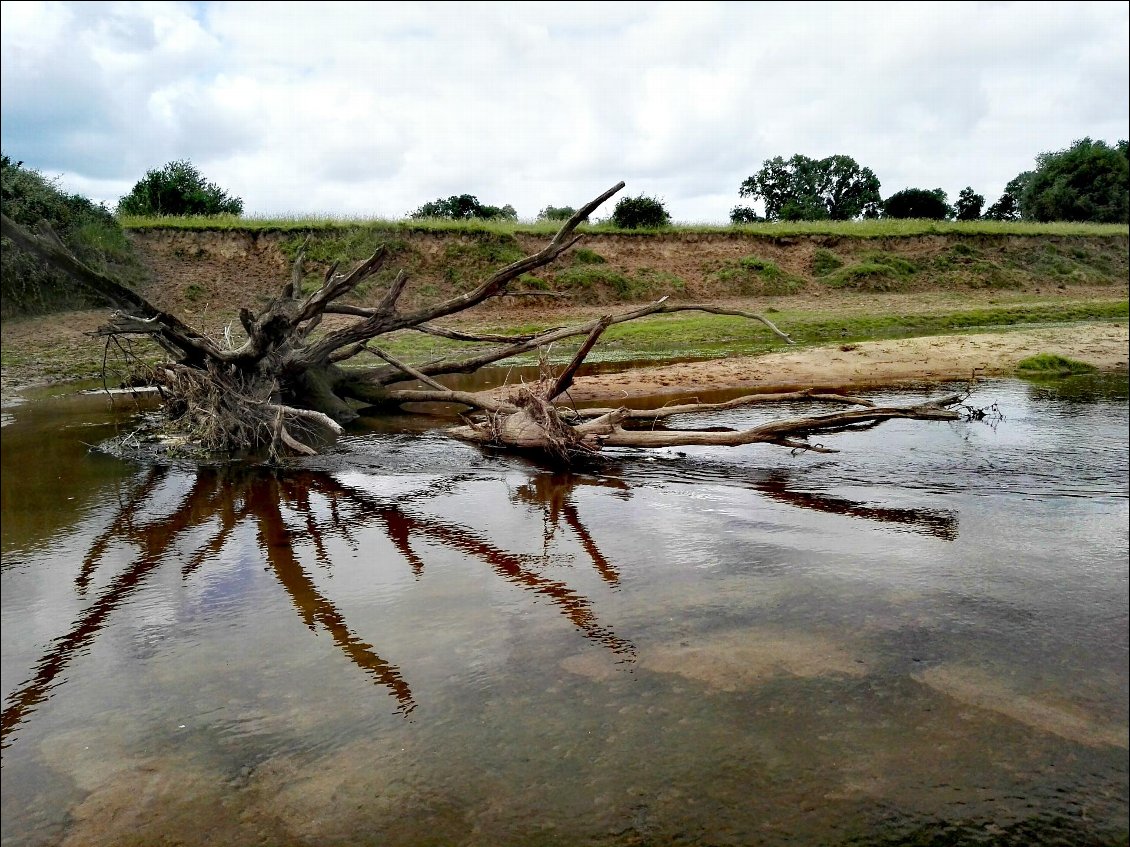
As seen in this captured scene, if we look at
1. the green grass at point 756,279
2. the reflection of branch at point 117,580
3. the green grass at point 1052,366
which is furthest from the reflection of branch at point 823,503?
the green grass at point 756,279

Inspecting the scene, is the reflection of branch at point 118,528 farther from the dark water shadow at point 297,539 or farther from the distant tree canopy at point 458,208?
the distant tree canopy at point 458,208

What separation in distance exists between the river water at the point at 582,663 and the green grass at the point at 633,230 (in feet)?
77.9

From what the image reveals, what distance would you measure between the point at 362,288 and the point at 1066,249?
3031 centimetres

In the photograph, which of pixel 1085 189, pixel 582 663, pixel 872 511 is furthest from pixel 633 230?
pixel 1085 189

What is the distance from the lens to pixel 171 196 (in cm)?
3278

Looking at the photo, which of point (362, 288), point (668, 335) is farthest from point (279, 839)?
point (362, 288)

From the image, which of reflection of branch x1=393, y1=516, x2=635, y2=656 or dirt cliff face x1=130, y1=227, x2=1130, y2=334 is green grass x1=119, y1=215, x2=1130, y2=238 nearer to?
dirt cliff face x1=130, y1=227, x2=1130, y2=334

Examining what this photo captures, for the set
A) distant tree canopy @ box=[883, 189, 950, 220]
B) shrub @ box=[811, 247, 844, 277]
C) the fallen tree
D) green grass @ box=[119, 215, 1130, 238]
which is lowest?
the fallen tree

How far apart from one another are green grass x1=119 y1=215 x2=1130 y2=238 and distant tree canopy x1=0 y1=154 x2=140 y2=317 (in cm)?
308

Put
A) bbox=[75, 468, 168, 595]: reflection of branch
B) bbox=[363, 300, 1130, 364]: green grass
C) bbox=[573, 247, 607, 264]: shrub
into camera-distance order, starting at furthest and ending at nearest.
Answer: bbox=[573, 247, 607, 264]: shrub
bbox=[363, 300, 1130, 364]: green grass
bbox=[75, 468, 168, 595]: reflection of branch

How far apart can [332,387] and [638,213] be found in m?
23.8

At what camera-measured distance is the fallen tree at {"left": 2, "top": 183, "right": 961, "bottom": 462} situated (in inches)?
351

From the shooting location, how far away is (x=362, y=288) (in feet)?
89.0

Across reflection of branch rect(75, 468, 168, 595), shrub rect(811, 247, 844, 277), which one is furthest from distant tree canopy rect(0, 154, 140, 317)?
shrub rect(811, 247, 844, 277)
